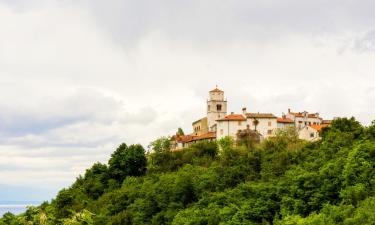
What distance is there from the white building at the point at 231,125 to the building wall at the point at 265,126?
111 cm

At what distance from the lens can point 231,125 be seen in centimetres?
8762

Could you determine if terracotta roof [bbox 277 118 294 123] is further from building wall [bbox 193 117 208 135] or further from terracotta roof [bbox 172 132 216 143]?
building wall [bbox 193 117 208 135]

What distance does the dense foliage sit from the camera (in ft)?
134

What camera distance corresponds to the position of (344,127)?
6344 centimetres

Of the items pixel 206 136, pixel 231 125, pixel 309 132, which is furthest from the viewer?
pixel 206 136

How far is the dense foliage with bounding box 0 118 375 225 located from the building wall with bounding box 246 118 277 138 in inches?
287

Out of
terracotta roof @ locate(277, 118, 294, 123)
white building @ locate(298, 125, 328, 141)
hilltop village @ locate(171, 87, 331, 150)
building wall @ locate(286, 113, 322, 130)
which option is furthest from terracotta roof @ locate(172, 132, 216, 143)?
white building @ locate(298, 125, 328, 141)

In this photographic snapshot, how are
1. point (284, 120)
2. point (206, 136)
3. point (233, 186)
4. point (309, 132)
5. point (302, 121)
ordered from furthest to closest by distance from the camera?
point (302, 121), point (206, 136), point (284, 120), point (309, 132), point (233, 186)

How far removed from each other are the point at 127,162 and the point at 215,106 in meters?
23.7

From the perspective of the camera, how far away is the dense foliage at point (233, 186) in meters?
40.8

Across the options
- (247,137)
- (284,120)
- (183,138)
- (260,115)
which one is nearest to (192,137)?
(183,138)

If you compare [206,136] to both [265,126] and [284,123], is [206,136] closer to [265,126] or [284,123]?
[265,126]

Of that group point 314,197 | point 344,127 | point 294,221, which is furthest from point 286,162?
point 294,221

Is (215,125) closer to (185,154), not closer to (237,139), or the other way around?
(237,139)
